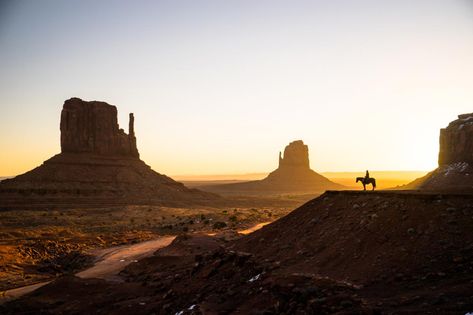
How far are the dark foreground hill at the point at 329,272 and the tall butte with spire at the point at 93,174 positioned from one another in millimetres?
58389

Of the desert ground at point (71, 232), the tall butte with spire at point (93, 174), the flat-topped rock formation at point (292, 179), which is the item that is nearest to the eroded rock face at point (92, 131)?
the tall butte with spire at point (93, 174)

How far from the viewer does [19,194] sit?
7825 centimetres

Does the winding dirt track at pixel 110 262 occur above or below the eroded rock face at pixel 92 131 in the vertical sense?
below

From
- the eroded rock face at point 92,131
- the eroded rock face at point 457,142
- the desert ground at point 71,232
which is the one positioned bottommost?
the desert ground at point 71,232

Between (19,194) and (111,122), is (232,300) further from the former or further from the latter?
(111,122)

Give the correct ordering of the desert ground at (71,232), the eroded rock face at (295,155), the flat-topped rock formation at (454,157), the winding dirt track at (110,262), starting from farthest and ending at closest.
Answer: the eroded rock face at (295,155)
the flat-topped rock formation at (454,157)
the desert ground at (71,232)
the winding dirt track at (110,262)

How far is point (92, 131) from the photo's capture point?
102m

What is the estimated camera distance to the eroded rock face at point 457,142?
8538 cm

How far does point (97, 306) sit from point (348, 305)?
12.1 meters

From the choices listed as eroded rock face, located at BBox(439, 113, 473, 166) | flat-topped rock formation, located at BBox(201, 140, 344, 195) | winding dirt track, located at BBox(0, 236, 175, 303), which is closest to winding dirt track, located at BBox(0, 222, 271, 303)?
winding dirt track, located at BBox(0, 236, 175, 303)

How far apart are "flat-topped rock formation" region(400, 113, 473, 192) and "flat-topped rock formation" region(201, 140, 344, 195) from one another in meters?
64.3

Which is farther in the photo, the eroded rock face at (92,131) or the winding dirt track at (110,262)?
the eroded rock face at (92,131)

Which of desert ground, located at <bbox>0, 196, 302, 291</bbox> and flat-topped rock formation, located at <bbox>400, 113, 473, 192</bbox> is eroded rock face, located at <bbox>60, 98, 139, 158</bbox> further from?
flat-topped rock formation, located at <bbox>400, 113, 473, 192</bbox>

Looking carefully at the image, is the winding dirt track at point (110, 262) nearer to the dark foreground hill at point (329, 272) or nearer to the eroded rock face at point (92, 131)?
the dark foreground hill at point (329, 272)
